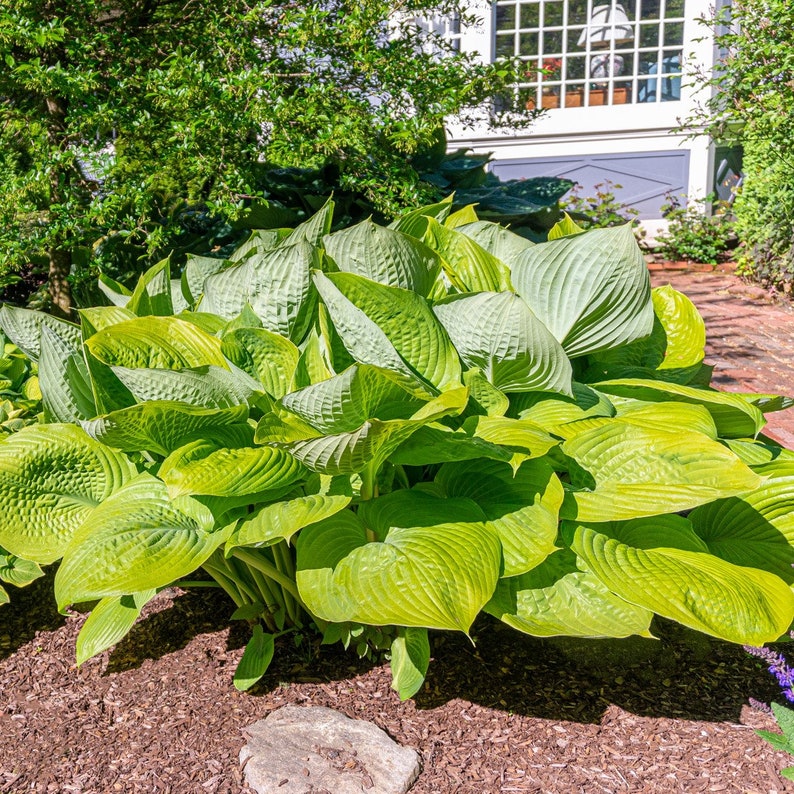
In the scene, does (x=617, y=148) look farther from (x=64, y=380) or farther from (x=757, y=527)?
(x=64, y=380)

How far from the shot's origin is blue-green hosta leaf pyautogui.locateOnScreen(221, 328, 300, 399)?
179 cm

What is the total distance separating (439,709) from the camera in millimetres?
1924

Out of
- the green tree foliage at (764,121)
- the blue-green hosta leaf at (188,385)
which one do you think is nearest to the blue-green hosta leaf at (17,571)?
the blue-green hosta leaf at (188,385)

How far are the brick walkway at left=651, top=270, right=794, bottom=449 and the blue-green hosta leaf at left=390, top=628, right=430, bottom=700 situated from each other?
2903mm

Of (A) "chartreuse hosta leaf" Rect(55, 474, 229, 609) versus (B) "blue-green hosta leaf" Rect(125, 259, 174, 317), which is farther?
(B) "blue-green hosta leaf" Rect(125, 259, 174, 317)

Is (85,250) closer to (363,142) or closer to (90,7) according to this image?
(90,7)

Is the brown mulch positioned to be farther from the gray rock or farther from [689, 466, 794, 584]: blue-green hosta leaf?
[689, 466, 794, 584]: blue-green hosta leaf

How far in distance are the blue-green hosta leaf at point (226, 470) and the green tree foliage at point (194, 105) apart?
2.33 metres

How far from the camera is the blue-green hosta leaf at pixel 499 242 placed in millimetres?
2221

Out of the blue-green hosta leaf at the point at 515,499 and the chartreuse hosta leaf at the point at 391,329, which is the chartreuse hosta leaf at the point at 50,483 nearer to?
the chartreuse hosta leaf at the point at 391,329

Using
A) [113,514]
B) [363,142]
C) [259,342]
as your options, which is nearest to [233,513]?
[113,514]

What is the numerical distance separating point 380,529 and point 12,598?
153 centimetres

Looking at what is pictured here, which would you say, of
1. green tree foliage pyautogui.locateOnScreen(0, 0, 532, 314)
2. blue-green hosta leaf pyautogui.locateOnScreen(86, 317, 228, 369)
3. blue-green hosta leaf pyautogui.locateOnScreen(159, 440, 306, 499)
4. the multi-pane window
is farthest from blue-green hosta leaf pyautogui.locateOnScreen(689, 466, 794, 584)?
the multi-pane window

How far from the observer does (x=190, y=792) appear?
170 cm
